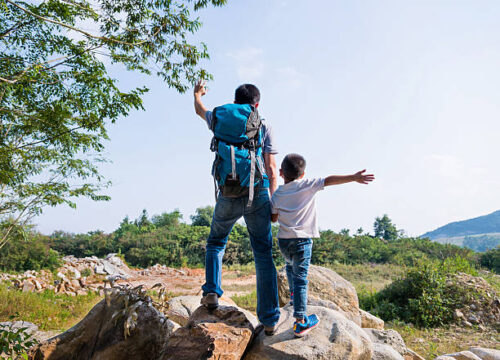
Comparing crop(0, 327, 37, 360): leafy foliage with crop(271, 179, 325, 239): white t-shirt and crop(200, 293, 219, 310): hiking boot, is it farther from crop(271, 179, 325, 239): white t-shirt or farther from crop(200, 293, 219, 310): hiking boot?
crop(271, 179, 325, 239): white t-shirt

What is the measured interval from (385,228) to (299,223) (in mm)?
25547

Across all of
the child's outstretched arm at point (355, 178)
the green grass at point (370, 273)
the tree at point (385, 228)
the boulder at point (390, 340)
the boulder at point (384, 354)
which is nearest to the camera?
the child's outstretched arm at point (355, 178)

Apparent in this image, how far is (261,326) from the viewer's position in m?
3.44

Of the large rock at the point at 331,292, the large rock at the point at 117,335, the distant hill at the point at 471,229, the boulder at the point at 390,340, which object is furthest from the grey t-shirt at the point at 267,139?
the distant hill at the point at 471,229

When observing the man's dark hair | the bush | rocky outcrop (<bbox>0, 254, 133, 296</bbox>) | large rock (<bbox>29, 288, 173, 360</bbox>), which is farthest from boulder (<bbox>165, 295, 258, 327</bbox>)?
the bush

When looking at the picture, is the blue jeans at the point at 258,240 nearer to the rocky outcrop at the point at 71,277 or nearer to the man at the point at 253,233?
the man at the point at 253,233

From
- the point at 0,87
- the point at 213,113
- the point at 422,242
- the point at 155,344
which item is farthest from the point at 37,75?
the point at 422,242

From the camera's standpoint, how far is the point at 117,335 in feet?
10.5

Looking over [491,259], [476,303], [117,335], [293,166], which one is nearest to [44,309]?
[117,335]

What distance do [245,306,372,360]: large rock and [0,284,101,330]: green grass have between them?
17.9ft

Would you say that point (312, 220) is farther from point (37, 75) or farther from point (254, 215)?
point (37, 75)

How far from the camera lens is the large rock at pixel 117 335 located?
10.3 feet

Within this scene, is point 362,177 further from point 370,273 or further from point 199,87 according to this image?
point 370,273

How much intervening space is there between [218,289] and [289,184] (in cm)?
116
